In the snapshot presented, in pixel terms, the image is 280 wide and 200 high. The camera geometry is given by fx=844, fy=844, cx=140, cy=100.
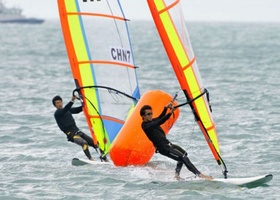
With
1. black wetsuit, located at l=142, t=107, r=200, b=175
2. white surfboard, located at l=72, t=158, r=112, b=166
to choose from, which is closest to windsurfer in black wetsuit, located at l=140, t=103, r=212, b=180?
black wetsuit, located at l=142, t=107, r=200, b=175

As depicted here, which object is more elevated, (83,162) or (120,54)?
(120,54)

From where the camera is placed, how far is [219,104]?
21828mm

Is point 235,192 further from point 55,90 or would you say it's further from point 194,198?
point 55,90

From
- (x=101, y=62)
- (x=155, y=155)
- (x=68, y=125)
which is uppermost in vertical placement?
(x=101, y=62)

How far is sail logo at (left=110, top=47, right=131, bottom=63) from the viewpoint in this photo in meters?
14.4

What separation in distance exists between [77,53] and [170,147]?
10.6 feet

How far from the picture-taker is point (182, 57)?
1168cm

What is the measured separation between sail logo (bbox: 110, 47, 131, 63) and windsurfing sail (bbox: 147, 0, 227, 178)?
2711 mm

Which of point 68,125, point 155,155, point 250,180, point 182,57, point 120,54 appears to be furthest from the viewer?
point 120,54

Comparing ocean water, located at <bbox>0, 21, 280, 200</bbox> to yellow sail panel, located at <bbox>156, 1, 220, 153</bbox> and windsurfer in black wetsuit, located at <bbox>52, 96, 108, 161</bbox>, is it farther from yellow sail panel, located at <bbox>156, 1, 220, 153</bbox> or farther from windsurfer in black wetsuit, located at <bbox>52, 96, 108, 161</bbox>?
yellow sail panel, located at <bbox>156, 1, 220, 153</bbox>

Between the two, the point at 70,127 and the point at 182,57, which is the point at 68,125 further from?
the point at 182,57

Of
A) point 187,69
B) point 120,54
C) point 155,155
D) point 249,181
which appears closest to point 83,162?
point 155,155

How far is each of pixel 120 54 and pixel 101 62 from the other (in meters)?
0.39

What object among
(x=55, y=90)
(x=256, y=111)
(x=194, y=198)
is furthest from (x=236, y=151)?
(x=55, y=90)
